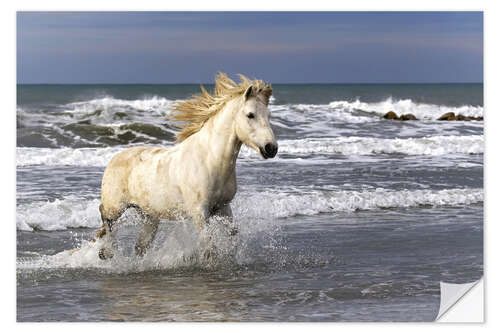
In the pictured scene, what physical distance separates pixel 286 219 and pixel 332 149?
2676 mm

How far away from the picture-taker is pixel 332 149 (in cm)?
1080

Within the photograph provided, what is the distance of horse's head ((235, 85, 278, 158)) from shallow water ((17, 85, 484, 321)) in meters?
0.69

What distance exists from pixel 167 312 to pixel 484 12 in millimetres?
3108

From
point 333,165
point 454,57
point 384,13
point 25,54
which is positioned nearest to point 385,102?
point 333,165

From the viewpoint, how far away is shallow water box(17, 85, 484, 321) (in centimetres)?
555

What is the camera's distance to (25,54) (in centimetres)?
617

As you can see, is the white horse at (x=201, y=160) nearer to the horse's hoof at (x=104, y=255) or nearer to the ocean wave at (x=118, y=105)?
the horse's hoof at (x=104, y=255)

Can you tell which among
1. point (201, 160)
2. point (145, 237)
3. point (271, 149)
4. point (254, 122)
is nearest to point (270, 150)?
point (271, 149)

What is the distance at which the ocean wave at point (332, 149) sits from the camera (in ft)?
30.0

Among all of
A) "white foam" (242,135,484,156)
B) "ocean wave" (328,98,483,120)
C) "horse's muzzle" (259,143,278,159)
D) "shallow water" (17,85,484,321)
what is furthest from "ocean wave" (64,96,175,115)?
"horse's muzzle" (259,143,278,159)

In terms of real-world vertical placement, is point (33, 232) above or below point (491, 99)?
below

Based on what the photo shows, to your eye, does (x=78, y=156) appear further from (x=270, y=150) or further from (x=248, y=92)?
(x=270, y=150)
